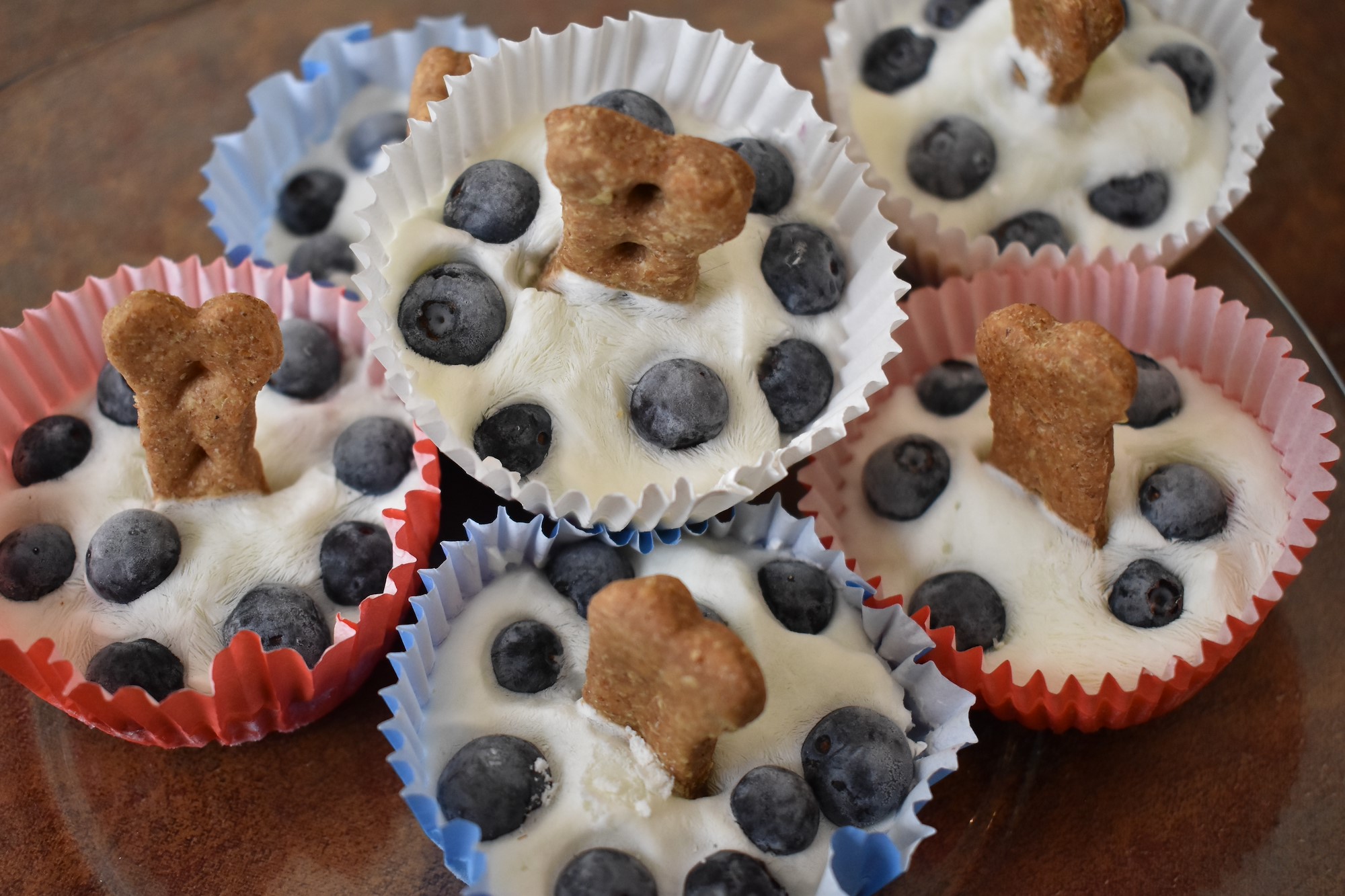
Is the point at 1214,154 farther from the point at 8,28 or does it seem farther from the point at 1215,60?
the point at 8,28

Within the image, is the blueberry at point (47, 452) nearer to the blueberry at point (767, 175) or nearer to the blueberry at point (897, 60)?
the blueberry at point (767, 175)

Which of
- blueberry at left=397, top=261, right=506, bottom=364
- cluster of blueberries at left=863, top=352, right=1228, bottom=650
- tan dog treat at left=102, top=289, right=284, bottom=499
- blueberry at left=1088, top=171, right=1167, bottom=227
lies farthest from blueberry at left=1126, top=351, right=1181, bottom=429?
tan dog treat at left=102, top=289, right=284, bottom=499

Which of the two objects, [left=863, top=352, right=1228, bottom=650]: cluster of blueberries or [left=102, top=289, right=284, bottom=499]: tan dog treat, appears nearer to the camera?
[left=102, top=289, right=284, bottom=499]: tan dog treat

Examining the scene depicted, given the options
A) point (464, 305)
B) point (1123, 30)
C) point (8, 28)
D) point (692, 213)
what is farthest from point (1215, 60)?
point (8, 28)

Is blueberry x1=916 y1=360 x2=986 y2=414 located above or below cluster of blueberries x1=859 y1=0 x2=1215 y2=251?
below

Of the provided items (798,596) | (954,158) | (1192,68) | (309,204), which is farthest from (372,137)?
(1192,68)

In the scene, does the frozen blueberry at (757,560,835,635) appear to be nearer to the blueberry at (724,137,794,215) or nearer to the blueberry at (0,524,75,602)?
the blueberry at (724,137,794,215)

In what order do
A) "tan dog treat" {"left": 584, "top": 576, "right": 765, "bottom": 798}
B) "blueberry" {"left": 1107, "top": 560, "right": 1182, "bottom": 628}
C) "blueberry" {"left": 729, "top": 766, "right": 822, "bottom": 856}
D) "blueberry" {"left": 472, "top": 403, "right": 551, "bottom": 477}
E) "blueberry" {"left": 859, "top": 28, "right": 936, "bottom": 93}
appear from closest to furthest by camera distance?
1. "tan dog treat" {"left": 584, "top": 576, "right": 765, "bottom": 798}
2. "blueberry" {"left": 729, "top": 766, "right": 822, "bottom": 856}
3. "blueberry" {"left": 472, "top": 403, "right": 551, "bottom": 477}
4. "blueberry" {"left": 1107, "top": 560, "right": 1182, "bottom": 628}
5. "blueberry" {"left": 859, "top": 28, "right": 936, "bottom": 93}
